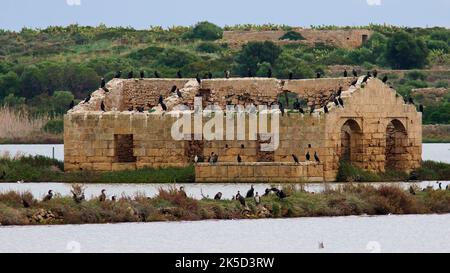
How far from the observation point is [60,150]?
6769cm

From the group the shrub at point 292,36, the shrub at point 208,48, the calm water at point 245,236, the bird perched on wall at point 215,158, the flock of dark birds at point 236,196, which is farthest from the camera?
the shrub at point 292,36

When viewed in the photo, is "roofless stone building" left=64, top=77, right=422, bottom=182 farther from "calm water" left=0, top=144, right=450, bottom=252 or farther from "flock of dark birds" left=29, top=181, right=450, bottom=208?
"calm water" left=0, top=144, right=450, bottom=252

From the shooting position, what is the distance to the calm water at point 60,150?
62.1 meters

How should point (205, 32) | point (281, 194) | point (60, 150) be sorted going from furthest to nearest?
point (205, 32) < point (60, 150) < point (281, 194)

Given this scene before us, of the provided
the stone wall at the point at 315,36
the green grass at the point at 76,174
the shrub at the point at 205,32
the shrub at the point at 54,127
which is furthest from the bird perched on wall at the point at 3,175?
the shrub at the point at 205,32

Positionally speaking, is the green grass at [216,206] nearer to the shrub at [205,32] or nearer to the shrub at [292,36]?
the shrub at [292,36]

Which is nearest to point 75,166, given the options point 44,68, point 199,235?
point 199,235

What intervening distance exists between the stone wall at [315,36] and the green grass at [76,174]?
52520 millimetres

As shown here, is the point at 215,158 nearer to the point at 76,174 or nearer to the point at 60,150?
the point at 76,174

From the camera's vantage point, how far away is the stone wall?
342ft

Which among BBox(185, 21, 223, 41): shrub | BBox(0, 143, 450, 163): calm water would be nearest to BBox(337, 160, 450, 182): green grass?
BBox(0, 143, 450, 163): calm water

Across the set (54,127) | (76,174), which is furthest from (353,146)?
(54,127)

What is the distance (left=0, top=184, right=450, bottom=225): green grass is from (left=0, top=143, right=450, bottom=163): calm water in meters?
18.5

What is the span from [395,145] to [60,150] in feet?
60.2
